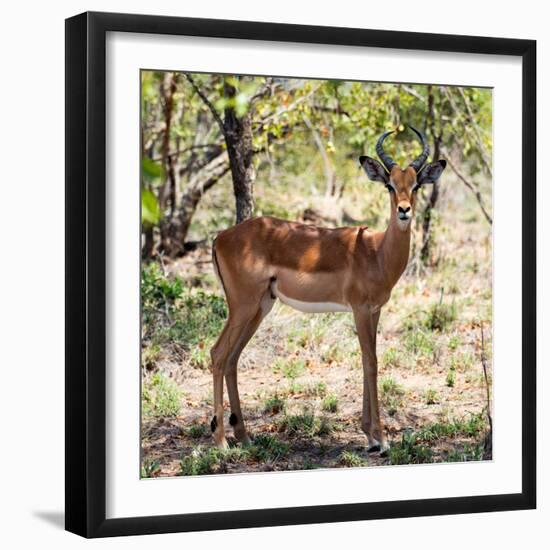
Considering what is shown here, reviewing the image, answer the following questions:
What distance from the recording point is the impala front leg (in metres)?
9.12

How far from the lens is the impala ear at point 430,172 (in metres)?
9.04

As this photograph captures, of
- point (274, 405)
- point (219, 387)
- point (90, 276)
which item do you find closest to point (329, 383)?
point (274, 405)

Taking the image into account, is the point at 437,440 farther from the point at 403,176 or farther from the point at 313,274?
the point at 403,176

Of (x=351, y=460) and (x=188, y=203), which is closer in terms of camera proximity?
(x=351, y=460)

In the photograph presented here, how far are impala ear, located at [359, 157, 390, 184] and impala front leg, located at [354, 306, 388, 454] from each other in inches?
37.5

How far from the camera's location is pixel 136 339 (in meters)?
7.62

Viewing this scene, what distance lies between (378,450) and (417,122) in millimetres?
5726

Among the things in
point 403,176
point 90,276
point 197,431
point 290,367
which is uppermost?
point 403,176

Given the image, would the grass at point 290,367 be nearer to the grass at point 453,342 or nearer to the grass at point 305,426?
the grass at point 305,426

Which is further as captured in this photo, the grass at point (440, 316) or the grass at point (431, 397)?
the grass at point (440, 316)

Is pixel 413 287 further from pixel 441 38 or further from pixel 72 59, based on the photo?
pixel 72 59

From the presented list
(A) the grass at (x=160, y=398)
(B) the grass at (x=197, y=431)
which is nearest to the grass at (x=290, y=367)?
(A) the grass at (x=160, y=398)

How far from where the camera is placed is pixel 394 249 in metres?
9.14

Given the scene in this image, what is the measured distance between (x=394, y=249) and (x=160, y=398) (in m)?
2.15
